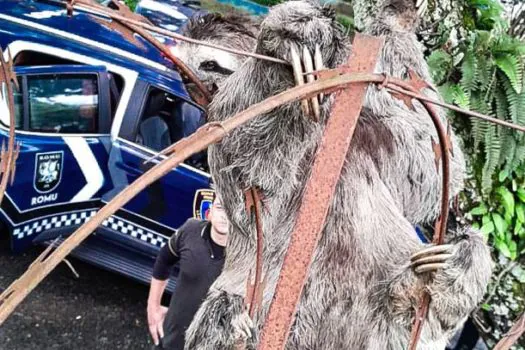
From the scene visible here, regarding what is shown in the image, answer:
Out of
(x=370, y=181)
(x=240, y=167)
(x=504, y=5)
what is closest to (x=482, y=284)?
(x=370, y=181)

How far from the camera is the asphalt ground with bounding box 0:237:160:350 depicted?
14.1 feet

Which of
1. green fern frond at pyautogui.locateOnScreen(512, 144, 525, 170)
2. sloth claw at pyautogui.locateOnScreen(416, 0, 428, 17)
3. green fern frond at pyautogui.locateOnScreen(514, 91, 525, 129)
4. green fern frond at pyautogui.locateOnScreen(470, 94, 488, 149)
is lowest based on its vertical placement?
green fern frond at pyautogui.locateOnScreen(512, 144, 525, 170)

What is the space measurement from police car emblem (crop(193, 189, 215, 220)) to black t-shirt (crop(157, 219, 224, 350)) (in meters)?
1.01

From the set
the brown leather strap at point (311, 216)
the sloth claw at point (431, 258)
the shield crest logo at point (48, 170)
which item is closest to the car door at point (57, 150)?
the shield crest logo at point (48, 170)

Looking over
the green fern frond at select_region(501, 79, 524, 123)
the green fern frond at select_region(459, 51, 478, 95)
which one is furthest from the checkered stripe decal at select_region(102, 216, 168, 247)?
the green fern frond at select_region(501, 79, 524, 123)

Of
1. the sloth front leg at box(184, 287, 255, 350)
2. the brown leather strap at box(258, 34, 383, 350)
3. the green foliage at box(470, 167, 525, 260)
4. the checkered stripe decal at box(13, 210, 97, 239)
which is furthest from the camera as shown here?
the checkered stripe decal at box(13, 210, 97, 239)

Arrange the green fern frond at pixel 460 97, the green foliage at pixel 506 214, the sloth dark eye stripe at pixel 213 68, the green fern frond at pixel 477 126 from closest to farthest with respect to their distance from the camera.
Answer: the sloth dark eye stripe at pixel 213 68 < the green fern frond at pixel 460 97 < the green fern frond at pixel 477 126 < the green foliage at pixel 506 214

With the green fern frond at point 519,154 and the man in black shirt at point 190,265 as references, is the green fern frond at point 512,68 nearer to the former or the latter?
the green fern frond at point 519,154

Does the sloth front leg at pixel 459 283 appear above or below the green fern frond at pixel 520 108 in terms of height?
below

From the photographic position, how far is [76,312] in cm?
458

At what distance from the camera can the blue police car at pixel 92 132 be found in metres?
4.12

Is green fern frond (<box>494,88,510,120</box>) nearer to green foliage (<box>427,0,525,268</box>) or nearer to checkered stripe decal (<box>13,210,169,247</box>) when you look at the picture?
green foliage (<box>427,0,525,268</box>)

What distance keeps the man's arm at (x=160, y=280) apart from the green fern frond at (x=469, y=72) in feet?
5.30

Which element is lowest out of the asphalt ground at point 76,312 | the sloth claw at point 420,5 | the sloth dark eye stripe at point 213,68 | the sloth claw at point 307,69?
the asphalt ground at point 76,312
